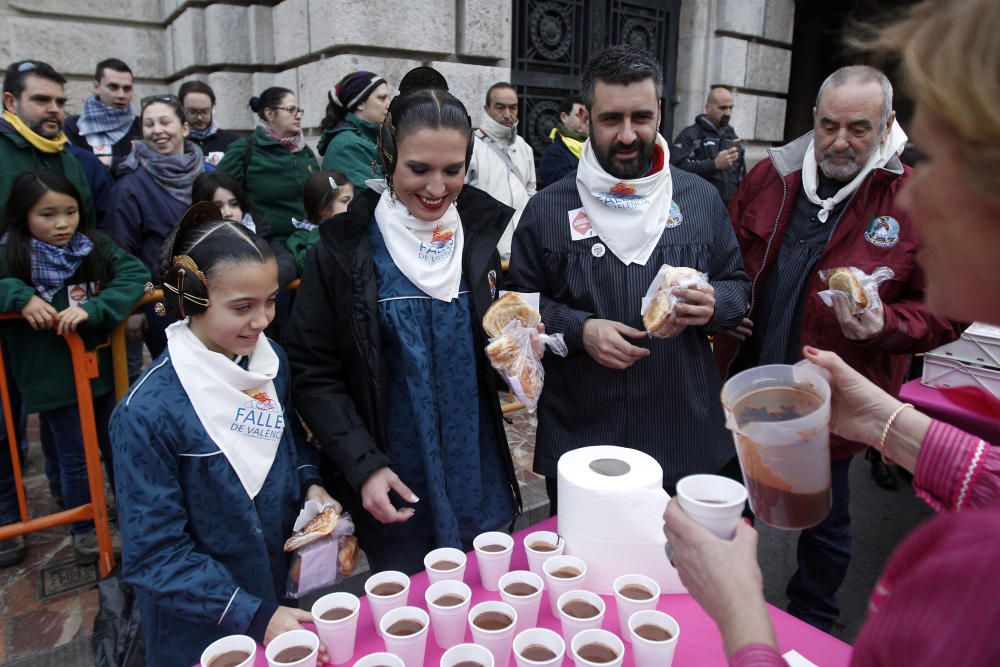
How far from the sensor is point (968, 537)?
74 cm

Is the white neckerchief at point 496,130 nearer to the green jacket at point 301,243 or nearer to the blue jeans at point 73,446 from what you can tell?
the green jacket at point 301,243

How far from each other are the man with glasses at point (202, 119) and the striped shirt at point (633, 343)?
404 centimetres

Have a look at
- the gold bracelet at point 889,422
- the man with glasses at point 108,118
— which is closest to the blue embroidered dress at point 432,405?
the gold bracelet at point 889,422

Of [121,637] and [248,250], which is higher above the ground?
[248,250]

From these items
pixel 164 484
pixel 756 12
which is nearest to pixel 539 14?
pixel 756 12

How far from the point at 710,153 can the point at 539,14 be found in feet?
8.11

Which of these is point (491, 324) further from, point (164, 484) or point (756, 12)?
point (756, 12)

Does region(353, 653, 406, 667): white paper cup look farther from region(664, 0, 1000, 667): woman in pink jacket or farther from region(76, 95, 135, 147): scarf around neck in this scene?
region(76, 95, 135, 147): scarf around neck

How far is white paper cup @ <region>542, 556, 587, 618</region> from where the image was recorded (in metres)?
1.64

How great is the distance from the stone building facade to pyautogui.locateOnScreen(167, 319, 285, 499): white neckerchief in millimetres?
4910

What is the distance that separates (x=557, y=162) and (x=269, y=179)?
2708 mm

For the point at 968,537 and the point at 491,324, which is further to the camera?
the point at 491,324

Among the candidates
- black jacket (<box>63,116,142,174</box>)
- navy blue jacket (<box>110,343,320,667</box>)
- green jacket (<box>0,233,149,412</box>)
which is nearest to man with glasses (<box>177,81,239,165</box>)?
black jacket (<box>63,116,142,174</box>)

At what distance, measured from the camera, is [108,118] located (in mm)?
5488
